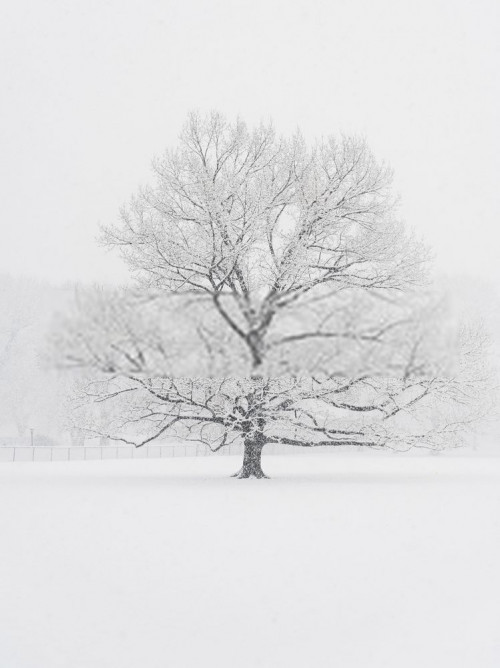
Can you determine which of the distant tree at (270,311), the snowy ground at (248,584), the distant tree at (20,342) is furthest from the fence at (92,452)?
the distant tree at (20,342)

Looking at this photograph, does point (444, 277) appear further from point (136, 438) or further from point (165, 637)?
point (136, 438)

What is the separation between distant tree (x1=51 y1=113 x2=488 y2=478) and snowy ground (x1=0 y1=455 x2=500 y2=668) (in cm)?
182

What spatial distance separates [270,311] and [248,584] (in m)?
6.83

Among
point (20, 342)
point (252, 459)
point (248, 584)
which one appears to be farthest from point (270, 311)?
point (252, 459)

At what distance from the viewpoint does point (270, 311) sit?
210cm

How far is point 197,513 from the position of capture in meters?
12.1

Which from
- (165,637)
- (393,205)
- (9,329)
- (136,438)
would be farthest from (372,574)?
(136,438)

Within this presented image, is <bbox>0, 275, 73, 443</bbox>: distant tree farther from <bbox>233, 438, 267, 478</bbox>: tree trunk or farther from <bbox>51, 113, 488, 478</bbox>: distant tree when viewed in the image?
<bbox>233, 438, 267, 478</bbox>: tree trunk

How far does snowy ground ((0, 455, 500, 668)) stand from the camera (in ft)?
22.6

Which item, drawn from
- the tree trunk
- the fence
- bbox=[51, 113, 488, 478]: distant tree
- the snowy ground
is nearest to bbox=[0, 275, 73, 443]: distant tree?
bbox=[51, 113, 488, 478]: distant tree

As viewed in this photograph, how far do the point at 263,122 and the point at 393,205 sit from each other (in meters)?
3.87

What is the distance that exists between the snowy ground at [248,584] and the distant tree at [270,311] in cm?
182

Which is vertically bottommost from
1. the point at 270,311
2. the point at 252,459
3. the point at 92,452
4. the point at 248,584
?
the point at 248,584

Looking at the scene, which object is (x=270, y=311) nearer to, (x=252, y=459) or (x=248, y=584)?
(x=248, y=584)
